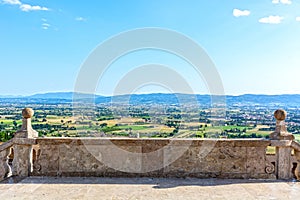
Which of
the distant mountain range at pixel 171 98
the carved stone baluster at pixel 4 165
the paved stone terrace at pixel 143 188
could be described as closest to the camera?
the paved stone terrace at pixel 143 188

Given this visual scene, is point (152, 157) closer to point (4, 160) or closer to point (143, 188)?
point (143, 188)

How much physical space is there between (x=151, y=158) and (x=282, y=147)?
258 centimetres

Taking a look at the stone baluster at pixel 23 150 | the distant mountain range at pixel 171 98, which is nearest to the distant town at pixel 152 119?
the distant mountain range at pixel 171 98

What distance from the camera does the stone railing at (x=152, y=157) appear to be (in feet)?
18.2

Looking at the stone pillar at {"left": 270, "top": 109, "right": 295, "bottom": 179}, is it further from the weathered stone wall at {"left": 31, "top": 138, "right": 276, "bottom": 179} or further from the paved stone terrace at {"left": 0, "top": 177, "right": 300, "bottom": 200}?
the paved stone terrace at {"left": 0, "top": 177, "right": 300, "bottom": 200}

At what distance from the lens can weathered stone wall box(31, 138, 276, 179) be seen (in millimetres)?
5547

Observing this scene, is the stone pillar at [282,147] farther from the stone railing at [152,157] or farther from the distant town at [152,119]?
the distant town at [152,119]

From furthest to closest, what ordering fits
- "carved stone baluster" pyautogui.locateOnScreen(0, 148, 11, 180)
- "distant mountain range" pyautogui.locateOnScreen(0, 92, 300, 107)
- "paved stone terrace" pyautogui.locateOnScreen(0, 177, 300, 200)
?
1. "distant mountain range" pyautogui.locateOnScreen(0, 92, 300, 107)
2. "carved stone baluster" pyautogui.locateOnScreen(0, 148, 11, 180)
3. "paved stone terrace" pyautogui.locateOnScreen(0, 177, 300, 200)

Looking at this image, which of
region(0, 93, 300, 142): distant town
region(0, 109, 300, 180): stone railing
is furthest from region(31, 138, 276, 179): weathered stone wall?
region(0, 93, 300, 142): distant town

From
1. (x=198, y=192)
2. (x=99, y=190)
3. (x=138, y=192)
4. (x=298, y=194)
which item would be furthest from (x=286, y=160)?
(x=99, y=190)

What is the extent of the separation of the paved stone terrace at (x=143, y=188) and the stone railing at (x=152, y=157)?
18 centimetres

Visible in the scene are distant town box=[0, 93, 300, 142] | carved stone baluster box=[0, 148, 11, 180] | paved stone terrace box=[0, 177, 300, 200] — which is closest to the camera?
paved stone terrace box=[0, 177, 300, 200]

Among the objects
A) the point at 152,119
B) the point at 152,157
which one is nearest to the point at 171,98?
the point at 152,119

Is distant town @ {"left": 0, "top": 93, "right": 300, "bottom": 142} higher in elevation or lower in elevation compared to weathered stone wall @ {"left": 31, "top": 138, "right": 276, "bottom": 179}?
higher
